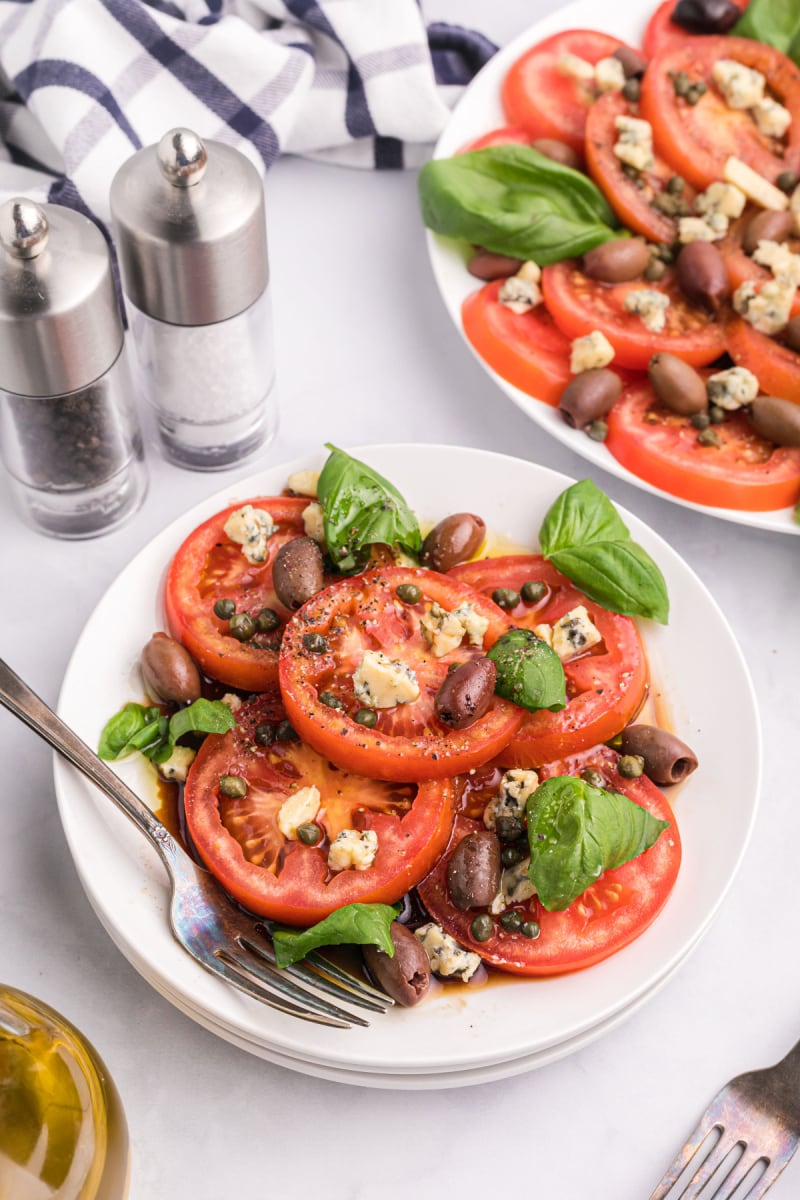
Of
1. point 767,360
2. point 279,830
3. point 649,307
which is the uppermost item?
point 649,307

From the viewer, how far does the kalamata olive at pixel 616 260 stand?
310cm

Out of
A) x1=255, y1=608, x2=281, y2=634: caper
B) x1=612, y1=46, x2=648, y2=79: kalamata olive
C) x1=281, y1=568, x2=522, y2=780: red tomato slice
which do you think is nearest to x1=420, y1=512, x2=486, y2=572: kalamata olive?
x1=281, y1=568, x2=522, y2=780: red tomato slice

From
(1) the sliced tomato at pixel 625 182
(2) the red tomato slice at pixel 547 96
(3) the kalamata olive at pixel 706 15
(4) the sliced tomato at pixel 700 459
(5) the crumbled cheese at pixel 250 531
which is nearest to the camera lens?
(5) the crumbled cheese at pixel 250 531

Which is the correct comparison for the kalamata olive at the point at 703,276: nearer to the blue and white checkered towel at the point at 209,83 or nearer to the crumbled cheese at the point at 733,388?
the crumbled cheese at the point at 733,388

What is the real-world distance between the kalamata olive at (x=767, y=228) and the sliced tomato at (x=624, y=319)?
0.23 metres

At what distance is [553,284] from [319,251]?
0.77 m

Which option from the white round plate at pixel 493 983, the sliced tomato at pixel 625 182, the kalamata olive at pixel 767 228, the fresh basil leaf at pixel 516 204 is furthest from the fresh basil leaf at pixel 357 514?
the kalamata olive at pixel 767 228

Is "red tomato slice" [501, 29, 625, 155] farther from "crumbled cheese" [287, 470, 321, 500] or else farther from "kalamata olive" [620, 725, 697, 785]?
"kalamata olive" [620, 725, 697, 785]

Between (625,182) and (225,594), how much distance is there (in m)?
1.61

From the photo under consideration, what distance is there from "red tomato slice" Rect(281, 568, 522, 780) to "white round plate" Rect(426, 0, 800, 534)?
0.62 metres

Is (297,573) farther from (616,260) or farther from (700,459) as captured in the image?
(616,260)

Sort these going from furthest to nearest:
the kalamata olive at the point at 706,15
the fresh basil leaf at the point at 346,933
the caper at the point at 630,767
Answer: the kalamata olive at the point at 706,15, the caper at the point at 630,767, the fresh basil leaf at the point at 346,933

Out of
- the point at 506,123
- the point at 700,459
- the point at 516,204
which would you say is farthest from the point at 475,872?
the point at 506,123

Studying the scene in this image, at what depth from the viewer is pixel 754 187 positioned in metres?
3.28
